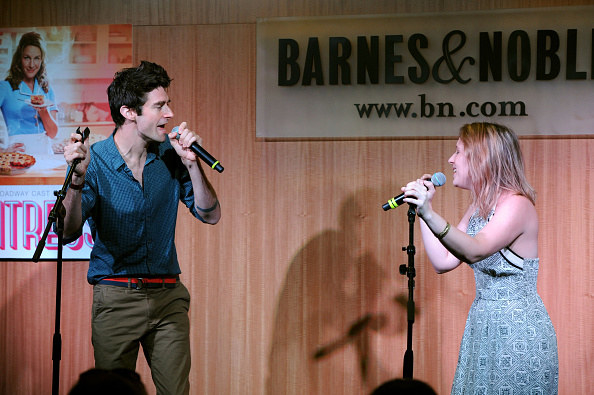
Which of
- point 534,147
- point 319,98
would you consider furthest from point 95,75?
point 534,147

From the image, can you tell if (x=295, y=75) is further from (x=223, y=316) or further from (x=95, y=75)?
(x=223, y=316)

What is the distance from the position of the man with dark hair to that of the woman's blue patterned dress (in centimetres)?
129

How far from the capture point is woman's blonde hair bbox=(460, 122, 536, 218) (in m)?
2.58

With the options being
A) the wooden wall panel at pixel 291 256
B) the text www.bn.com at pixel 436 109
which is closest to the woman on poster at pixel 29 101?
the wooden wall panel at pixel 291 256

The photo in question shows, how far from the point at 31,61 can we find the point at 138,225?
197 cm

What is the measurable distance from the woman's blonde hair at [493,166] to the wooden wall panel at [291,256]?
1.16 metres

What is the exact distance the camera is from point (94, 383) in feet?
5.29

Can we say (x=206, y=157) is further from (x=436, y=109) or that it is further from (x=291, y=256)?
(x=436, y=109)

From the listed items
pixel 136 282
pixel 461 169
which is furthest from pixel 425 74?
pixel 136 282

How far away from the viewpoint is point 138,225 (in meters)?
2.82

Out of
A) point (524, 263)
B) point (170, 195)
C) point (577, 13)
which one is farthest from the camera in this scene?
point (577, 13)

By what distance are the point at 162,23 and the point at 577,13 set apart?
263cm

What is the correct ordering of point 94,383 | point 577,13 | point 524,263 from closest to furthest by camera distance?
point 94,383
point 524,263
point 577,13

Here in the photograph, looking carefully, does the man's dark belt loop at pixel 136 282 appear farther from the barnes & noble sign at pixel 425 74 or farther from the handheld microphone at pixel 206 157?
the barnes & noble sign at pixel 425 74
